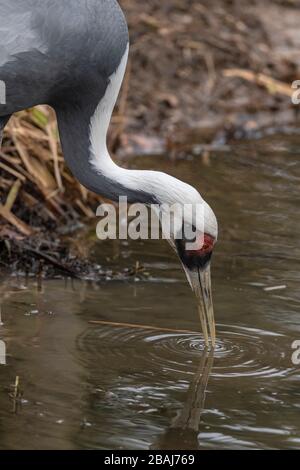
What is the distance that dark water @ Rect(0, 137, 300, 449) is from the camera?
4.89 meters

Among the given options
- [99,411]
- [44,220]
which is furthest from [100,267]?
[99,411]

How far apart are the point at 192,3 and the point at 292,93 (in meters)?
1.39

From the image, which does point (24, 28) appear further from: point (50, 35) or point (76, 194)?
point (76, 194)

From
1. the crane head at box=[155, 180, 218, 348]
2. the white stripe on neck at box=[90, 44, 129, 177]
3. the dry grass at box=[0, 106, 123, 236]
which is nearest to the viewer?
the crane head at box=[155, 180, 218, 348]

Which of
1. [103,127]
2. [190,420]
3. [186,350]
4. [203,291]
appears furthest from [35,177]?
→ [190,420]

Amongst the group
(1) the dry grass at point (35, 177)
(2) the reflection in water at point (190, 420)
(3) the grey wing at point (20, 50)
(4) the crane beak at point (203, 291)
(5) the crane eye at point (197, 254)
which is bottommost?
(2) the reflection in water at point (190, 420)

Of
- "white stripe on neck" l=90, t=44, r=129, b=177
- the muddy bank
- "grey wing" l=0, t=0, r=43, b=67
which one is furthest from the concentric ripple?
the muddy bank

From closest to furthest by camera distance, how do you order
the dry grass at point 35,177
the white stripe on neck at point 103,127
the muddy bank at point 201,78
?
the white stripe on neck at point 103,127
the dry grass at point 35,177
the muddy bank at point 201,78

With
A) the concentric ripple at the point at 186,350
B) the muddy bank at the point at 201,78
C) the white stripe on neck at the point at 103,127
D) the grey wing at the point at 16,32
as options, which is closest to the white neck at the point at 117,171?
the white stripe on neck at the point at 103,127

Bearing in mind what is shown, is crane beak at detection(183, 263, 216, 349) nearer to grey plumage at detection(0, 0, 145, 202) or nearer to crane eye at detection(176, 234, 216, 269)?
crane eye at detection(176, 234, 216, 269)

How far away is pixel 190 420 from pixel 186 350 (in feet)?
2.89

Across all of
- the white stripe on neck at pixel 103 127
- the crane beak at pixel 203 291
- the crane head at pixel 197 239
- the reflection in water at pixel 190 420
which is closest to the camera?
the reflection in water at pixel 190 420

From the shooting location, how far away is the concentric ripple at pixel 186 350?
5629 millimetres

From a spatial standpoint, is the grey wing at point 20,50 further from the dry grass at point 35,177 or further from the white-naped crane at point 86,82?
the dry grass at point 35,177
